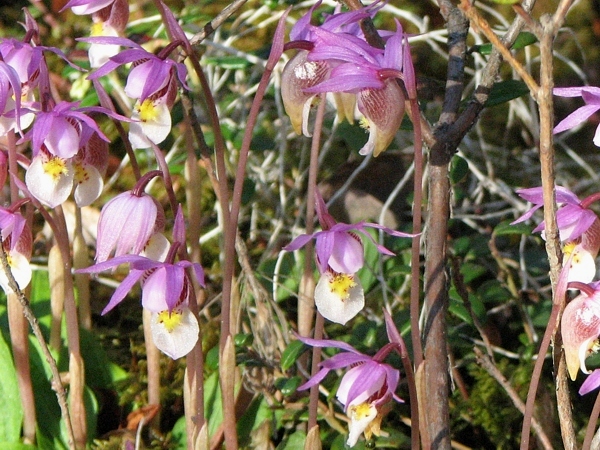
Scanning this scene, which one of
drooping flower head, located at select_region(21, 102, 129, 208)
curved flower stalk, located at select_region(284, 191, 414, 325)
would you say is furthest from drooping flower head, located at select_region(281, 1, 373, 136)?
drooping flower head, located at select_region(21, 102, 129, 208)

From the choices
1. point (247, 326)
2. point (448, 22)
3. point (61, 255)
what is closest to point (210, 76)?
point (247, 326)

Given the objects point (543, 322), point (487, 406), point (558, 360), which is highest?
point (558, 360)

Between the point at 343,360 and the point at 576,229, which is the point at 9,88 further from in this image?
the point at 576,229

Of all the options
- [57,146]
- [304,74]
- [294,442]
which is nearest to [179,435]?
[294,442]

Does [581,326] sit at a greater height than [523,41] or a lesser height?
lesser

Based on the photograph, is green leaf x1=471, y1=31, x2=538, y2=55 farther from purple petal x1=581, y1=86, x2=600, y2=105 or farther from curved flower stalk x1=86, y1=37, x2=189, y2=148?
curved flower stalk x1=86, y1=37, x2=189, y2=148

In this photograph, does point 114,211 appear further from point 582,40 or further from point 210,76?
point 582,40

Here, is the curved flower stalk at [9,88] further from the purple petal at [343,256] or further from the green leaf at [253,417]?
the green leaf at [253,417]
